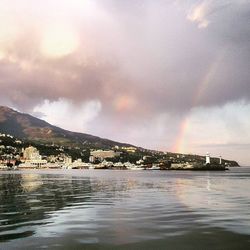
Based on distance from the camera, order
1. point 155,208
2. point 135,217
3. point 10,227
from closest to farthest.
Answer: point 10,227 < point 135,217 < point 155,208

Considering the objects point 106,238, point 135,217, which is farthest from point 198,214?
point 106,238

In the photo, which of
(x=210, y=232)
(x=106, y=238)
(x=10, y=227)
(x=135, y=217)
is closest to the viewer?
(x=106, y=238)

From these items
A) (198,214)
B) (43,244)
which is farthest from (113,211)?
(43,244)

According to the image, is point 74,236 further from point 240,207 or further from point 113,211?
point 240,207

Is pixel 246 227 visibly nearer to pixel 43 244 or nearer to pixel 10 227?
pixel 43 244

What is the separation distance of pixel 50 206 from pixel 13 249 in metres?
23.6

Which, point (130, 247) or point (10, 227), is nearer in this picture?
point (130, 247)

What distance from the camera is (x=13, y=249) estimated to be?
22.8 m

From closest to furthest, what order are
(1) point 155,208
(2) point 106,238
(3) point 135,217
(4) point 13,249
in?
(4) point 13,249 < (2) point 106,238 < (3) point 135,217 < (1) point 155,208

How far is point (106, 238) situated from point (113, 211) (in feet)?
51.2

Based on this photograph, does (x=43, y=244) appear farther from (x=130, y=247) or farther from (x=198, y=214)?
(x=198, y=214)

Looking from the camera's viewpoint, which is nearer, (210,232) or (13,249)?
(13,249)

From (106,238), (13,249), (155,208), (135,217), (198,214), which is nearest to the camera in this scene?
(13,249)

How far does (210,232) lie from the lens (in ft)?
93.6
